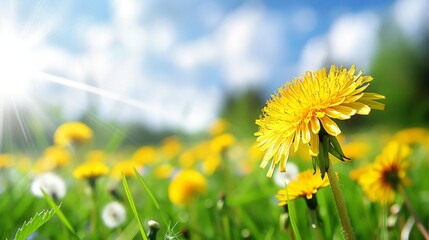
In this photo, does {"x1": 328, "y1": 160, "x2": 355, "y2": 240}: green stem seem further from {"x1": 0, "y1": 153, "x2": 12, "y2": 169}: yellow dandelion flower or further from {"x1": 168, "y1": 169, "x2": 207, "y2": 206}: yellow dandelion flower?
{"x1": 0, "y1": 153, "x2": 12, "y2": 169}: yellow dandelion flower

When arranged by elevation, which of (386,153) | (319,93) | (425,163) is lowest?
(425,163)

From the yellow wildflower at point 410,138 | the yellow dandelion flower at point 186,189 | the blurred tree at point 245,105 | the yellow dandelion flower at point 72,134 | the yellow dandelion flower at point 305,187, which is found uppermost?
the yellow dandelion flower at point 305,187

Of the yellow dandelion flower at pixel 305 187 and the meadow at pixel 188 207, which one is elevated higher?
the yellow dandelion flower at pixel 305 187

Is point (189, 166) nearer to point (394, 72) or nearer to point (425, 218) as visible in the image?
point (425, 218)

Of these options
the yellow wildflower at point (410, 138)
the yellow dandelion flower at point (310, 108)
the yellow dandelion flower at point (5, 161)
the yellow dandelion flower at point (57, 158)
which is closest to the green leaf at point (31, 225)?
the yellow dandelion flower at point (310, 108)

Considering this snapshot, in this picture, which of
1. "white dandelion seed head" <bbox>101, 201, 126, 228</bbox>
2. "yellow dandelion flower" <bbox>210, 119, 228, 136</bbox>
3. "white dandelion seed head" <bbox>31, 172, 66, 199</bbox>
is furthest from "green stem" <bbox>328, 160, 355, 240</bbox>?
"yellow dandelion flower" <bbox>210, 119, 228, 136</bbox>

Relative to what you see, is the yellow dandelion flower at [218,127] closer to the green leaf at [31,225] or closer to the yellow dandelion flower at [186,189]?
the yellow dandelion flower at [186,189]

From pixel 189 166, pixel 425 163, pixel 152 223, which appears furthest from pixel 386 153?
pixel 425 163

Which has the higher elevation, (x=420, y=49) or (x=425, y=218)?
(x=425, y=218)
